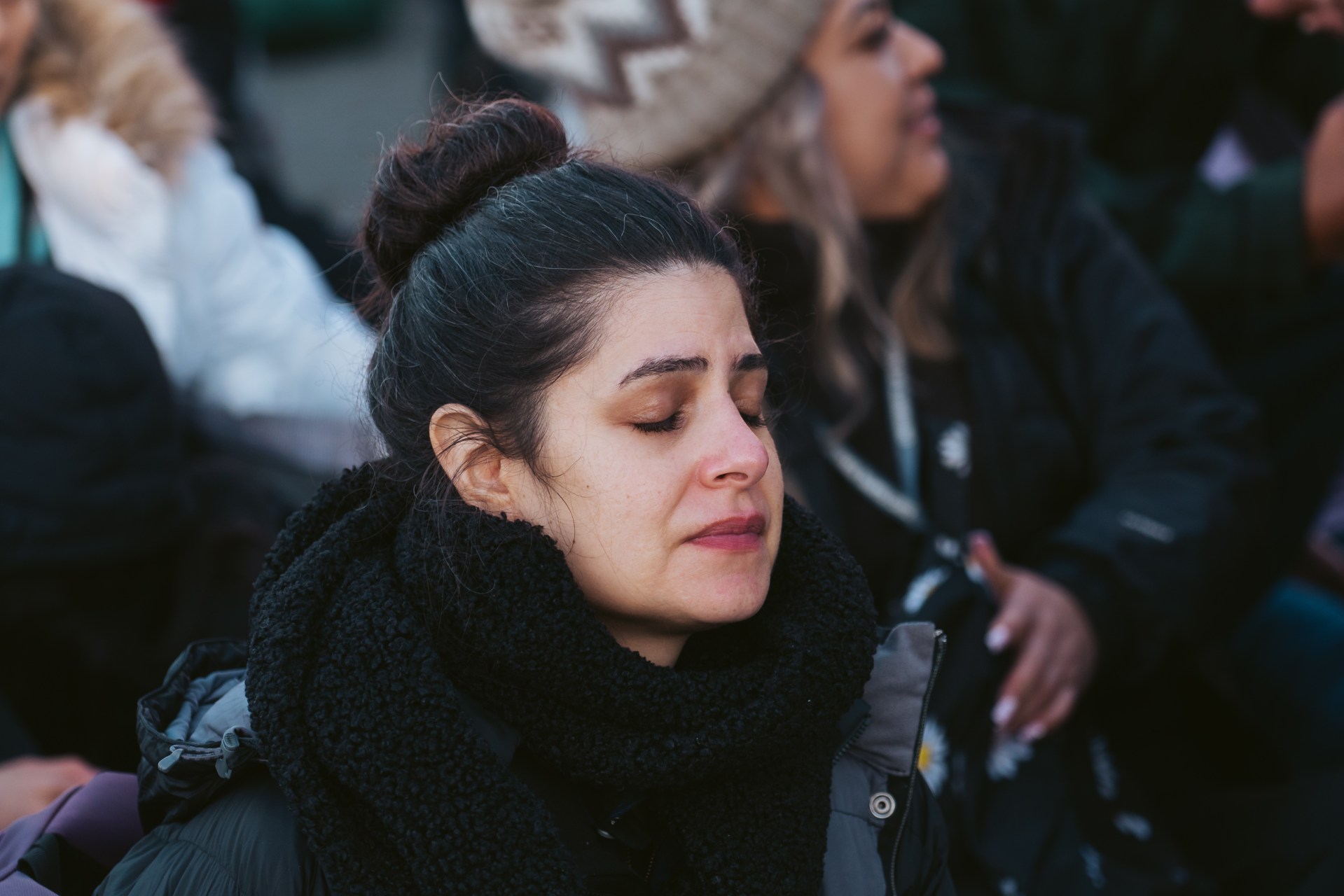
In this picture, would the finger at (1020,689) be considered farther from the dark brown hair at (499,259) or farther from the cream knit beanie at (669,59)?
the cream knit beanie at (669,59)

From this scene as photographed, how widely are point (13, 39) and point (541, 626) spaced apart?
201cm

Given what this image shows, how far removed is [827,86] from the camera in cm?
285

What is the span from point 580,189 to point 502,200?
89 millimetres

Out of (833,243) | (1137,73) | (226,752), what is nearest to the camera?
(226,752)

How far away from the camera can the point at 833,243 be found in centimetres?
271

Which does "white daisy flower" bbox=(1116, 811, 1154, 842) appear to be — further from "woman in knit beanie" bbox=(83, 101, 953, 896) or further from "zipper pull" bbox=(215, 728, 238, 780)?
"zipper pull" bbox=(215, 728, 238, 780)

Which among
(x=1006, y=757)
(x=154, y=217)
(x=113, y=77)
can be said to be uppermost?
(x=113, y=77)

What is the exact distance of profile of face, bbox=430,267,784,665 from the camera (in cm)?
142

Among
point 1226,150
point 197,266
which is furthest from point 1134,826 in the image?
point 1226,150

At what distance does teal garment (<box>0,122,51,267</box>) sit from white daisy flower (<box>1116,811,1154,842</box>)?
2.32 meters

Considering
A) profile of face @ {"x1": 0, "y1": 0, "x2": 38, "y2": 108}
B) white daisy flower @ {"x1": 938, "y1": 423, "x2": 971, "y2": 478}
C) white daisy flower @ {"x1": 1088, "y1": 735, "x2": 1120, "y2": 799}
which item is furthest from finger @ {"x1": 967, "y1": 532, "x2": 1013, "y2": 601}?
profile of face @ {"x1": 0, "y1": 0, "x2": 38, "y2": 108}

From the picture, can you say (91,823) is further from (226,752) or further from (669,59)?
(669,59)

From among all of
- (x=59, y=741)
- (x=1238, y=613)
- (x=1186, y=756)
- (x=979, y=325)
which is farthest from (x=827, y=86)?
(x=59, y=741)

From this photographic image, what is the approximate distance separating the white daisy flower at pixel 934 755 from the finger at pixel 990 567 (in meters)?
0.33
